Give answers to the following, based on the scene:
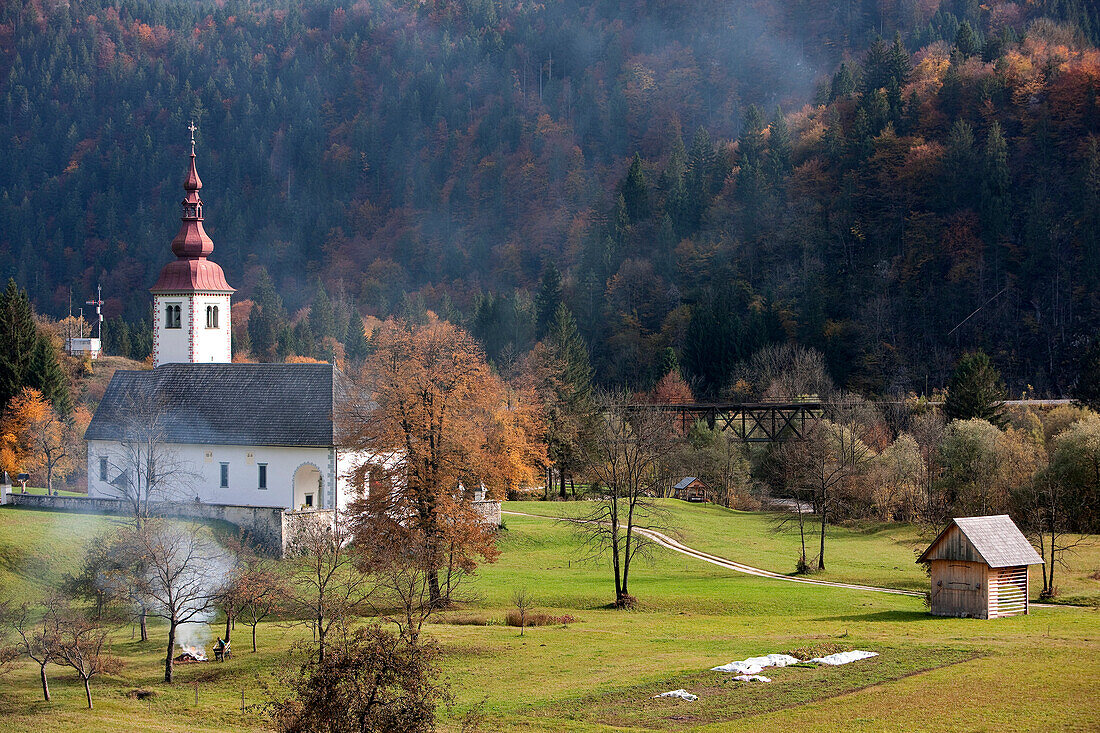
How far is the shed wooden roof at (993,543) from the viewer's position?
1507 inches

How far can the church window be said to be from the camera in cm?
6988

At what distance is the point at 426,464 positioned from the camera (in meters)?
43.2

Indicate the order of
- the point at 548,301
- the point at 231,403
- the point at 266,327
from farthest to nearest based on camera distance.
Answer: the point at 548,301, the point at 266,327, the point at 231,403

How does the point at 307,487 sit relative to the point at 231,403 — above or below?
below

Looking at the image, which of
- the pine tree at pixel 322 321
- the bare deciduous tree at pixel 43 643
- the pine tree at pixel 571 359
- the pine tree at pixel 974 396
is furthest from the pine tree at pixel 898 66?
the bare deciduous tree at pixel 43 643

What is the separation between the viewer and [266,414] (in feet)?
187

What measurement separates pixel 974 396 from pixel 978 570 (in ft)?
128

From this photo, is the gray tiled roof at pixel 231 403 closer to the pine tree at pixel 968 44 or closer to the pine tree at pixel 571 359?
the pine tree at pixel 571 359

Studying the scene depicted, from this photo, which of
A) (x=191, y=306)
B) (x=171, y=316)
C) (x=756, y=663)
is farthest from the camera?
(x=171, y=316)

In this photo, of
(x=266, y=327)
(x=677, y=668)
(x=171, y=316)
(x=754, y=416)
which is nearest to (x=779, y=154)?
(x=754, y=416)

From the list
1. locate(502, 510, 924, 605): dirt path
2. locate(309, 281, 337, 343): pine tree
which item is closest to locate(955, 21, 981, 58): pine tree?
locate(309, 281, 337, 343): pine tree

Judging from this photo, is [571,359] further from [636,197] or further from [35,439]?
[636,197]

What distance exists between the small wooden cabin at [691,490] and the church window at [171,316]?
36624 mm

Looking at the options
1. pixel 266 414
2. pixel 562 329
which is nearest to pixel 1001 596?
pixel 266 414
